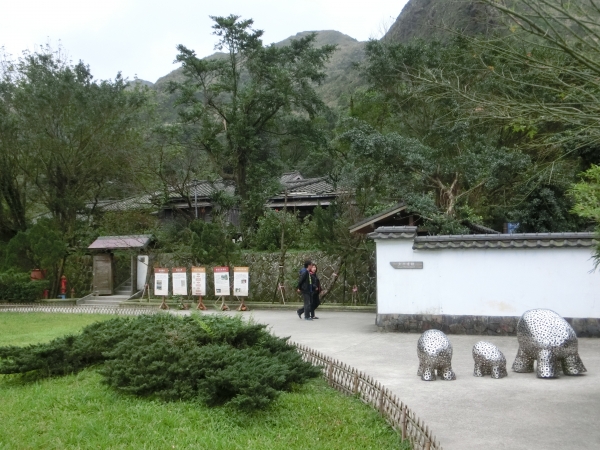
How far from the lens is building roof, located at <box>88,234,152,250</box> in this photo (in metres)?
25.6

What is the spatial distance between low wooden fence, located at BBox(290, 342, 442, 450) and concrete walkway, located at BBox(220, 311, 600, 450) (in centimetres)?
40

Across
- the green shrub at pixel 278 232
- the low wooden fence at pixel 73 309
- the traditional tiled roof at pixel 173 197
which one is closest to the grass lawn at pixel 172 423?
the low wooden fence at pixel 73 309

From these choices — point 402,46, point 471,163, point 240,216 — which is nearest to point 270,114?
point 240,216

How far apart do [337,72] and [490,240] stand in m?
66.6

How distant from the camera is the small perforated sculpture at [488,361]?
971cm

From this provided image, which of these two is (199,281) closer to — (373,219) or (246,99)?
(373,219)

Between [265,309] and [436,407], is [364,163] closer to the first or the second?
[265,309]

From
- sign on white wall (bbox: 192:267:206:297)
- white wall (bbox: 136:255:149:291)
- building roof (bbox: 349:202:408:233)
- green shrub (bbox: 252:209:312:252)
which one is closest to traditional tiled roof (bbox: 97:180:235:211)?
white wall (bbox: 136:255:149:291)

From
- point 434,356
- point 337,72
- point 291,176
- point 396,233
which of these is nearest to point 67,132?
point 291,176

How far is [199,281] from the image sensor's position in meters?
22.2

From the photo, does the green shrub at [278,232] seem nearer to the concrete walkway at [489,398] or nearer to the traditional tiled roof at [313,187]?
the traditional tiled roof at [313,187]

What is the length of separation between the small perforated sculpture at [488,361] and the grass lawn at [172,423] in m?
2.59

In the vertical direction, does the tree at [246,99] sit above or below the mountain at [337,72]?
below

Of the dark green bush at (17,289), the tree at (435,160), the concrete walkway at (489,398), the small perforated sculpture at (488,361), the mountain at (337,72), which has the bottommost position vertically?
the concrete walkway at (489,398)
